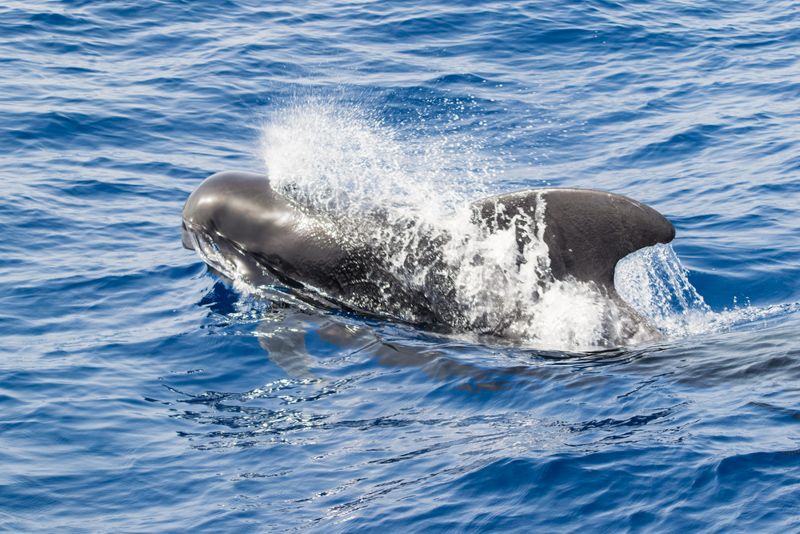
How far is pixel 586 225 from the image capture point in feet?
37.0

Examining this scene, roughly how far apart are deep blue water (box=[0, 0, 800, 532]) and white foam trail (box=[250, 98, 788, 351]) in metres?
0.40

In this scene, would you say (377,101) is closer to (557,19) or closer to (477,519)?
(557,19)

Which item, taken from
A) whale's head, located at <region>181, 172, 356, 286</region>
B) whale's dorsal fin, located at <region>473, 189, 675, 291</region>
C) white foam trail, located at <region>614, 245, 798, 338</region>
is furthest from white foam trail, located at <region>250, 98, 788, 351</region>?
whale's head, located at <region>181, 172, 356, 286</region>

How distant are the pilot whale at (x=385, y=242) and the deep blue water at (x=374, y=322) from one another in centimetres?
37

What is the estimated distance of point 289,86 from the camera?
22.7 meters

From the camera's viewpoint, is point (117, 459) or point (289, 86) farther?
point (289, 86)

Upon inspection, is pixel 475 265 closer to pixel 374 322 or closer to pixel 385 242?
pixel 385 242

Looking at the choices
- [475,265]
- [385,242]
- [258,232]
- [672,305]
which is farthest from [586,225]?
[258,232]

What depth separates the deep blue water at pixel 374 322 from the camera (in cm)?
903

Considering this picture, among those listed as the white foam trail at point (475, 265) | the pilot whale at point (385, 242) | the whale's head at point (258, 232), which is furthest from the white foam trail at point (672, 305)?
the whale's head at point (258, 232)

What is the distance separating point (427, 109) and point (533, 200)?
34.0 feet

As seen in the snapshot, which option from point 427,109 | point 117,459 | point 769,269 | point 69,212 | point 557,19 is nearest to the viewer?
point 117,459

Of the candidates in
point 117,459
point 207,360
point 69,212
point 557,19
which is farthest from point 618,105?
point 117,459

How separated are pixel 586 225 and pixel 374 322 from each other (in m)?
2.62
